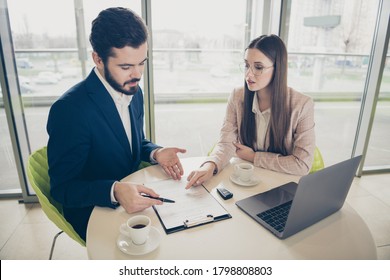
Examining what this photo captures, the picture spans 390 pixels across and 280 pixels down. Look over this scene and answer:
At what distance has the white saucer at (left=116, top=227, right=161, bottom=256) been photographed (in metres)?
0.81

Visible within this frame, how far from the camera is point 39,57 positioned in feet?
8.28

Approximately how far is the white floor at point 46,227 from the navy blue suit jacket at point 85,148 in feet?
2.70

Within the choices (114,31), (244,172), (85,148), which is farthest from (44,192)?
(244,172)

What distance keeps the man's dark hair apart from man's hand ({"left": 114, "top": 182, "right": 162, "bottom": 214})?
567 mm

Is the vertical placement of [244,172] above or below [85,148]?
below

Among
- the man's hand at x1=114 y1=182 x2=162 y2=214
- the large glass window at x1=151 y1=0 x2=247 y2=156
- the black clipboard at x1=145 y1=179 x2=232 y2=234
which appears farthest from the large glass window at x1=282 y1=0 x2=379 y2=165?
the man's hand at x1=114 y1=182 x2=162 y2=214

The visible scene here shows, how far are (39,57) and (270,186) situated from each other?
7.84 ft

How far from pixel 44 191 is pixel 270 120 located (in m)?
1.20

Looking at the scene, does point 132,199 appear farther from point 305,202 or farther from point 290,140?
point 290,140

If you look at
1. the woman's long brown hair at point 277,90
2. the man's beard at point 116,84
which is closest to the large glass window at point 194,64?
the woman's long brown hair at point 277,90

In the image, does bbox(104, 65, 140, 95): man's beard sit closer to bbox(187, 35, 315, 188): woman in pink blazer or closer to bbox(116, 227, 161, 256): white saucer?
bbox(187, 35, 315, 188): woman in pink blazer

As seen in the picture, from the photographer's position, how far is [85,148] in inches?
45.3
